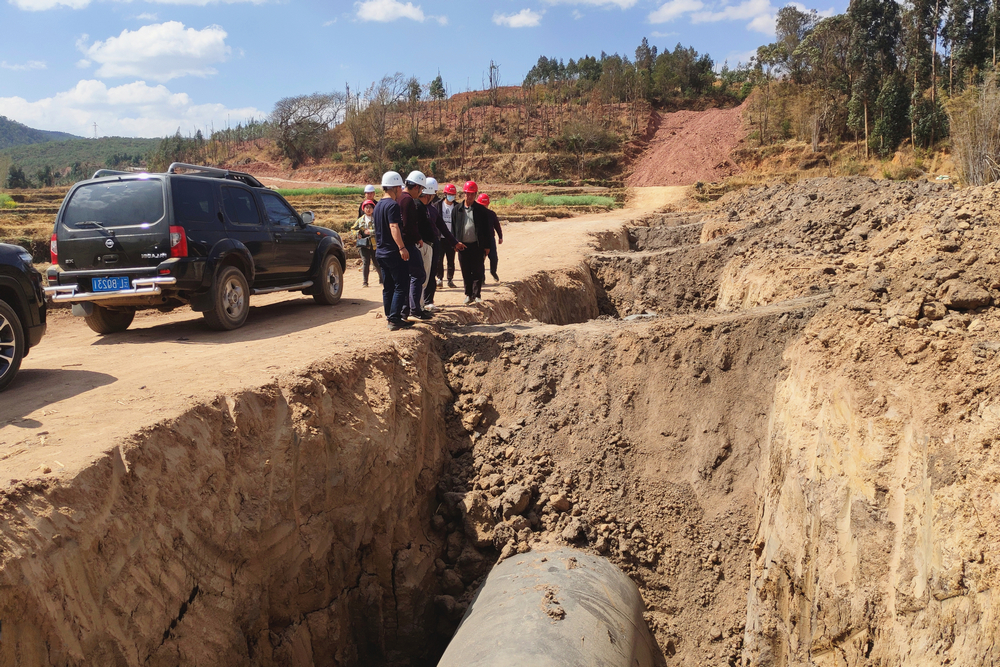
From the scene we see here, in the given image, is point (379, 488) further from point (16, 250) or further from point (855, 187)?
point (855, 187)

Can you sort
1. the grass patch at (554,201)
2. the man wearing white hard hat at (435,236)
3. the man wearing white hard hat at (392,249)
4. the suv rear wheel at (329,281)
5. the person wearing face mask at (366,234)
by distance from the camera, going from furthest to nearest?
the grass patch at (554,201)
the person wearing face mask at (366,234)
the suv rear wheel at (329,281)
the man wearing white hard hat at (435,236)
the man wearing white hard hat at (392,249)

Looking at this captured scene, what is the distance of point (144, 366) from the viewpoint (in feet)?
20.3

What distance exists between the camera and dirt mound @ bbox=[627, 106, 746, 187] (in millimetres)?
51406

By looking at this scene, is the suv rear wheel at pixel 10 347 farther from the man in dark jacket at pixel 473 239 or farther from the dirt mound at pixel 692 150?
the dirt mound at pixel 692 150

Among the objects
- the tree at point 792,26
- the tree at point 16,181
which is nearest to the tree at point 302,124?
the tree at point 16,181

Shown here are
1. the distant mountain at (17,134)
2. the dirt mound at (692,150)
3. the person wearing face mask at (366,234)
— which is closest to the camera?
the person wearing face mask at (366,234)

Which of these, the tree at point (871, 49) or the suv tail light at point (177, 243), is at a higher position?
the tree at point (871, 49)

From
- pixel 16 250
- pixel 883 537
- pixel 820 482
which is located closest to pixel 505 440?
pixel 820 482

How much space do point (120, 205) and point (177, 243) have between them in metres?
0.82

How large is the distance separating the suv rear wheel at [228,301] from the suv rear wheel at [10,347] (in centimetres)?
240

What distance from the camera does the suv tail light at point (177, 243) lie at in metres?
7.38

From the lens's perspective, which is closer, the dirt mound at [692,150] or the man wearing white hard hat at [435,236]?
the man wearing white hard hat at [435,236]

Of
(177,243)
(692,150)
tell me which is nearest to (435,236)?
(177,243)

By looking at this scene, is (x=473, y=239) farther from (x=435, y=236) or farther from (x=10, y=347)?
(x=10, y=347)
